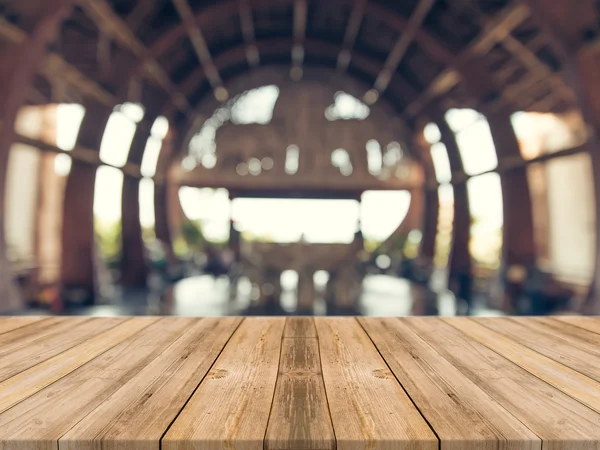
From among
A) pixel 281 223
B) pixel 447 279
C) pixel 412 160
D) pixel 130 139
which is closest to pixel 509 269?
pixel 447 279

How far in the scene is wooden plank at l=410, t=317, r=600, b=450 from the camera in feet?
3.61

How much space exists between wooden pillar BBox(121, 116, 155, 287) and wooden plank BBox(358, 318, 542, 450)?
8.57 m

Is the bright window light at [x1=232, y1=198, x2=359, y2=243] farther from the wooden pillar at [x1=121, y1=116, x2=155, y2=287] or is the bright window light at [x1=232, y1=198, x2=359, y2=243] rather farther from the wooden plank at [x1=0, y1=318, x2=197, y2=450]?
the wooden plank at [x1=0, y1=318, x2=197, y2=450]

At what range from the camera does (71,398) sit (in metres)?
1.28

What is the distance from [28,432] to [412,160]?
1101 centimetres

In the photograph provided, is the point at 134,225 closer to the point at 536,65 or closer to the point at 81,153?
the point at 81,153

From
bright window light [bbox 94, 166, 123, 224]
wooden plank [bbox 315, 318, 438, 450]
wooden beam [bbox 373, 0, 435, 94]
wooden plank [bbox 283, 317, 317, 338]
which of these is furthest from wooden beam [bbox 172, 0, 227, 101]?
wooden plank [bbox 315, 318, 438, 450]

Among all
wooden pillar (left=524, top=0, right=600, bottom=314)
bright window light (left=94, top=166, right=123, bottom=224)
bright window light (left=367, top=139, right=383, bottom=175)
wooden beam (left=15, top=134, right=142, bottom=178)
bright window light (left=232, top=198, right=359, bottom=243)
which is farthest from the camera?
bright window light (left=232, top=198, right=359, bottom=243)

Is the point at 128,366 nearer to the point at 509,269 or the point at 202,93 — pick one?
the point at 509,269

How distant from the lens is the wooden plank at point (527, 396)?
1.10 m

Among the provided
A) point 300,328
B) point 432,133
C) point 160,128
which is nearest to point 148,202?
point 160,128

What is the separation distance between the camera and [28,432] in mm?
1094

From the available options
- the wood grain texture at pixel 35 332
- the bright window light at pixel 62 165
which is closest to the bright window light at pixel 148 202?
the bright window light at pixel 62 165

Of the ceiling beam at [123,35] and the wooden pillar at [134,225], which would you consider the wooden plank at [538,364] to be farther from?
the wooden pillar at [134,225]
